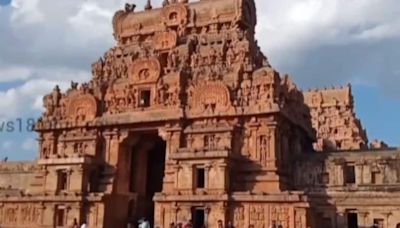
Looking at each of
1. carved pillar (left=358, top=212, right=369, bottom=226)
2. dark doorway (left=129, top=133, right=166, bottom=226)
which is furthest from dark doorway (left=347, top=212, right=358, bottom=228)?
dark doorway (left=129, top=133, right=166, bottom=226)

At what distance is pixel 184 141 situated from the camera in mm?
30156

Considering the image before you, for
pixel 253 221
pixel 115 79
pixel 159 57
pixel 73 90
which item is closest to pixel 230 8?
pixel 159 57

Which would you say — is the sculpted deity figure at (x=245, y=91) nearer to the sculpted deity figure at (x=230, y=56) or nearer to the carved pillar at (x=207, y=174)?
the sculpted deity figure at (x=230, y=56)

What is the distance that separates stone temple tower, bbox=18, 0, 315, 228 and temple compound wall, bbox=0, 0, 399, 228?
0.24ft

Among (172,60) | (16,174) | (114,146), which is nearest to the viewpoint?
(114,146)

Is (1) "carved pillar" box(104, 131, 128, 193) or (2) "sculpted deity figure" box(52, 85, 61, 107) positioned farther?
(2) "sculpted deity figure" box(52, 85, 61, 107)

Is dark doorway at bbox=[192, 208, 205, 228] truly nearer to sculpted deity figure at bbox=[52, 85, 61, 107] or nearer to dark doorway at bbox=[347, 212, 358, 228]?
dark doorway at bbox=[347, 212, 358, 228]

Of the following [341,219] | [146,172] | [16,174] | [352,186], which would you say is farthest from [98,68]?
[341,219]

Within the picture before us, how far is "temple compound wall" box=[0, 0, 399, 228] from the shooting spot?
27219 mm

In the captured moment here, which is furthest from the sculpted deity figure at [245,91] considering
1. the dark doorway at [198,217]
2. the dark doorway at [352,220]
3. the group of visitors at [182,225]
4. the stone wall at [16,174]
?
the stone wall at [16,174]

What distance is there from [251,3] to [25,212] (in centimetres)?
2064

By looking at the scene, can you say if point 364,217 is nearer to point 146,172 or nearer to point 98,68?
point 146,172

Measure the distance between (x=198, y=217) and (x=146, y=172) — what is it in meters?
7.99

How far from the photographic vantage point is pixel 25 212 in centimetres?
3133
